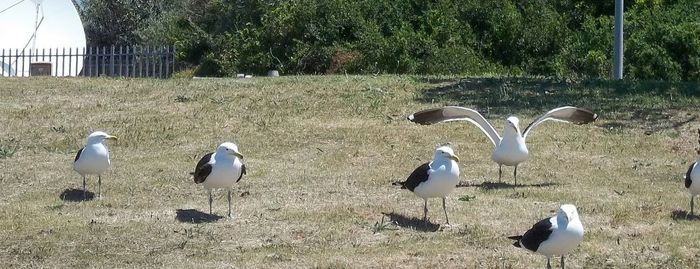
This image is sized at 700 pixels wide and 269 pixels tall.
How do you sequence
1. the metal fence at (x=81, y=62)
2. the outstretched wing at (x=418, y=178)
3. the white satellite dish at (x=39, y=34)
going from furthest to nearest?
the white satellite dish at (x=39, y=34)
the metal fence at (x=81, y=62)
the outstretched wing at (x=418, y=178)

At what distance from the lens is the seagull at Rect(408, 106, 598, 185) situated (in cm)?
1438

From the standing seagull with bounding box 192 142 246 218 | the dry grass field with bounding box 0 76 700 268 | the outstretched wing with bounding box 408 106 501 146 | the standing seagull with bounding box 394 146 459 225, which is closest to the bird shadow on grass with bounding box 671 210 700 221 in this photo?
the dry grass field with bounding box 0 76 700 268

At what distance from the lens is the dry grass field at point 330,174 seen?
458 inches

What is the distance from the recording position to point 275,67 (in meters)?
32.4

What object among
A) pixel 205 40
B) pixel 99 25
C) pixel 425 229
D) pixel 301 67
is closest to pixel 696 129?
pixel 425 229

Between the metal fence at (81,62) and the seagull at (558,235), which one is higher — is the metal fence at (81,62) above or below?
below

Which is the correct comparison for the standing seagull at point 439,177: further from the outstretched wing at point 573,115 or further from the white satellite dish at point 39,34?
the white satellite dish at point 39,34

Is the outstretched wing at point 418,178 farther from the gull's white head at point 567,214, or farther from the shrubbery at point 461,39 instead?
the shrubbery at point 461,39

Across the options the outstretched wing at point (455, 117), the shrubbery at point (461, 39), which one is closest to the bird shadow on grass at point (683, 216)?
the outstretched wing at point (455, 117)

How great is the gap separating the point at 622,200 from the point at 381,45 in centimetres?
1624

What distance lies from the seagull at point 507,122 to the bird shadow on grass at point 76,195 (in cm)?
407

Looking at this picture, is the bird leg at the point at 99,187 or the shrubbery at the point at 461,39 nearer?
the bird leg at the point at 99,187

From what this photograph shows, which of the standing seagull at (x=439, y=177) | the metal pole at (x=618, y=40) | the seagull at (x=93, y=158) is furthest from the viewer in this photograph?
the metal pole at (x=618, y=40)

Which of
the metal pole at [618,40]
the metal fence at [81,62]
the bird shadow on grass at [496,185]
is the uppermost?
the metal pole at [618,40]
